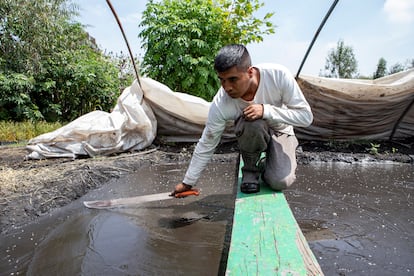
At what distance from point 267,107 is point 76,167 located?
2.32m

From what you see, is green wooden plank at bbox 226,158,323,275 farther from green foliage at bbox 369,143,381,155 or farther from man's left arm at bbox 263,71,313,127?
green foliage at bbox 369,143,381,155

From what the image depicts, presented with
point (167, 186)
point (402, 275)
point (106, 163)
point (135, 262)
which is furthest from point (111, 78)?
point (402, 275)

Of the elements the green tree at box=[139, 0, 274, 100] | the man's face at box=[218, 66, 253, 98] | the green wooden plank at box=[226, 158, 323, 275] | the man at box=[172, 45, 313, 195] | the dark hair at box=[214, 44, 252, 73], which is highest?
the green tree at box=[139, 0, 274, 100]

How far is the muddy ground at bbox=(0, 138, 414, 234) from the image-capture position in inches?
89.9

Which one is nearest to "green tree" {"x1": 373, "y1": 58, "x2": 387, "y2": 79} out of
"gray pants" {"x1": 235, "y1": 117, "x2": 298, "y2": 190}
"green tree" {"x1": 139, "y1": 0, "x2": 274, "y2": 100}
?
"green tree" {"x1": 139, "y1": 0, "x2": 274, "y2": 100}

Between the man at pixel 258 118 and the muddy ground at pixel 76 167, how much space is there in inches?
46.9

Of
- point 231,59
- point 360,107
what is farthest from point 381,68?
point 231,59

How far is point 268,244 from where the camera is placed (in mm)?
1176

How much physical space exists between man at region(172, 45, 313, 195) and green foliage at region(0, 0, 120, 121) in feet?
17.2

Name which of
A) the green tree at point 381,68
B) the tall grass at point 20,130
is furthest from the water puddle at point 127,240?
the green tree at point 381,68

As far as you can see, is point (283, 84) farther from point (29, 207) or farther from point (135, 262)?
point (29, 207)

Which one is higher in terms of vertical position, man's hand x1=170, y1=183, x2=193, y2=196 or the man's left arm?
the man's left arm

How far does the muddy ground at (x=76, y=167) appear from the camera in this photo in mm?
2283

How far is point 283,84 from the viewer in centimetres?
182
